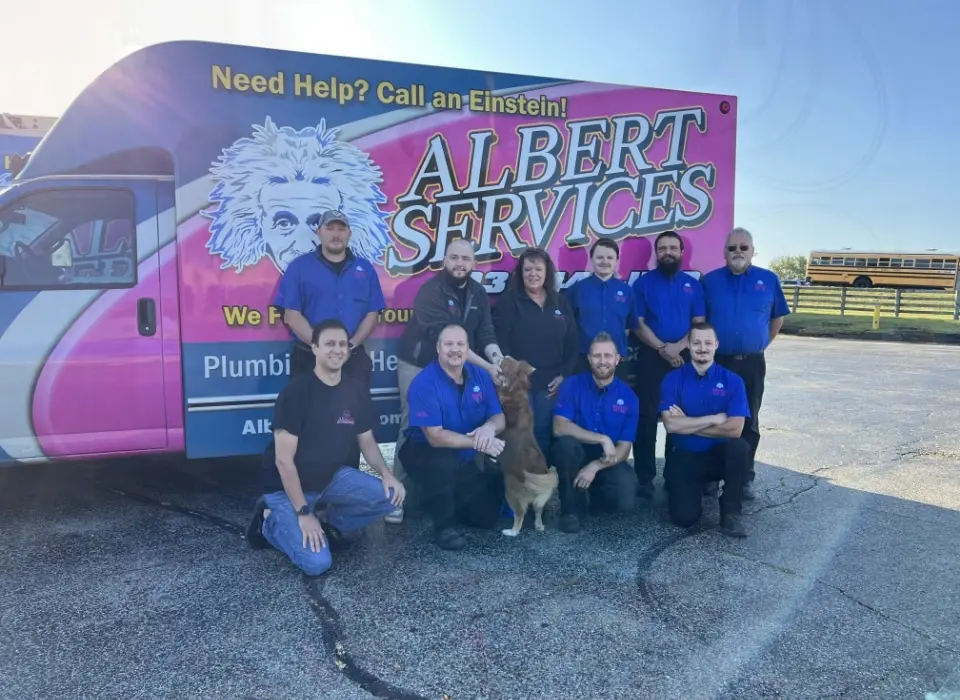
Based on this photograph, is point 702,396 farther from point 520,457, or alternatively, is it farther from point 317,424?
point 317,424

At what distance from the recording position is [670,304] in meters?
5.24

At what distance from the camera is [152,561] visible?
395 centimetres

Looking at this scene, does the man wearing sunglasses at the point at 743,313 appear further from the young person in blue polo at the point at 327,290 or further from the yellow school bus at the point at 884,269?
the yellow school bus at the point at 884,269

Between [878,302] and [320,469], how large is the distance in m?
27.2

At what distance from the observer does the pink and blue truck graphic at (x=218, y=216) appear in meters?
4.23

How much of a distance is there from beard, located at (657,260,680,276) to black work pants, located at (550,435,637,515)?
1538 millimetres

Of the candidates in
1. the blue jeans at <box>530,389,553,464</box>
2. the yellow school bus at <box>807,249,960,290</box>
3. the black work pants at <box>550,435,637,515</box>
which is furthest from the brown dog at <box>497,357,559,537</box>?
the yellow school bus at <box>807,249,960,290</box>

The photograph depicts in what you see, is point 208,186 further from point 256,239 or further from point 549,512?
point 549,512

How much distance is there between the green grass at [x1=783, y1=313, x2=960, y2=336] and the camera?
20984 millimetres

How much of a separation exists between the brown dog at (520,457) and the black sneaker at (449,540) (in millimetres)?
355

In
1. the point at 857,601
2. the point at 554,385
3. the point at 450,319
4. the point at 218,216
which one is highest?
the point at 218,216

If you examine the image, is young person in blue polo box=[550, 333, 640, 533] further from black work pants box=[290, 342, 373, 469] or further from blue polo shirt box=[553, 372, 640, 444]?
Result: black work pants box=[290, 342, 373, 469]

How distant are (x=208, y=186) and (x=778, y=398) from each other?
8.17 meters

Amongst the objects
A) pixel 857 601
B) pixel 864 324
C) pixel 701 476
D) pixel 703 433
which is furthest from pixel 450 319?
pixel 864 324
